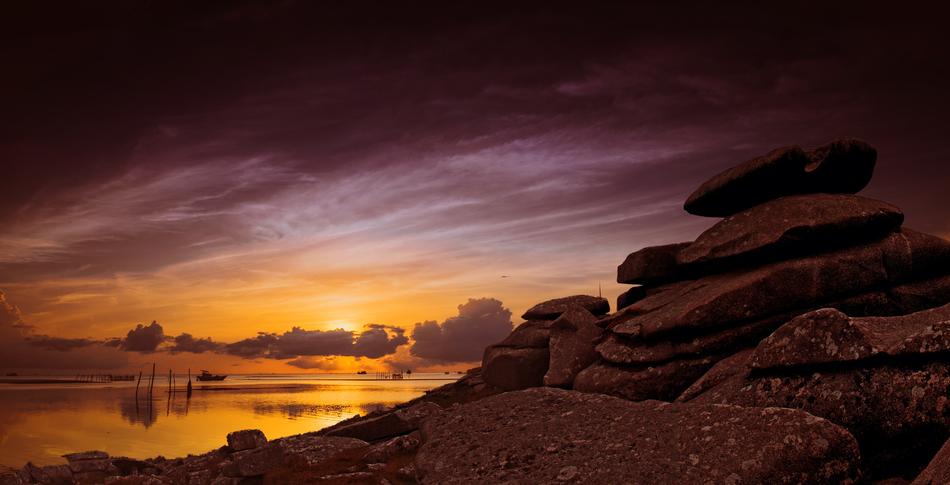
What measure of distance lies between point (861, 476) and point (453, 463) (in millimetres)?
7091

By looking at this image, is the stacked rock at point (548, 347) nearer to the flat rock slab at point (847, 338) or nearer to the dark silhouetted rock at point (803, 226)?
the dark silhouetted rock at point (803, 226)

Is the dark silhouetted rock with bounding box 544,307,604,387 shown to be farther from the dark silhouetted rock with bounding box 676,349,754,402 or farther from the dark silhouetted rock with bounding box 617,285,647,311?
the dark silhouetted rock with bounding box 676,349,754,402

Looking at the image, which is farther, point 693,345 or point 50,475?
point 50,475

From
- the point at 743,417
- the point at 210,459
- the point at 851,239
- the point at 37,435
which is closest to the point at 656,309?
the point at 851,239

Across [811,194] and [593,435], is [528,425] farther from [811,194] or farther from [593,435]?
[811,194]

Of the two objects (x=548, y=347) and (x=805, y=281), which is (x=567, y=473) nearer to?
(x=805, y=281)

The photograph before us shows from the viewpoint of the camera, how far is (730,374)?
47.7ft

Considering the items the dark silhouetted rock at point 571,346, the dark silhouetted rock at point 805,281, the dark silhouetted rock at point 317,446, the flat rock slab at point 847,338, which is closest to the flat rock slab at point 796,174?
the dark silhouetted rock at point 805,281

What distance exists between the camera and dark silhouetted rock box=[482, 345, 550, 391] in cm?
2427

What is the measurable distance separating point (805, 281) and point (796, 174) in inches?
164

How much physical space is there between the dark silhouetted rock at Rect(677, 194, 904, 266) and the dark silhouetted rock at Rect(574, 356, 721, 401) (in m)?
3.97

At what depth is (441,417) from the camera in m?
14.4

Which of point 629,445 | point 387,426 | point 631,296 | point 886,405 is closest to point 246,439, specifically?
point 387,426

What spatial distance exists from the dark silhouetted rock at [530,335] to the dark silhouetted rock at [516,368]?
35cm
